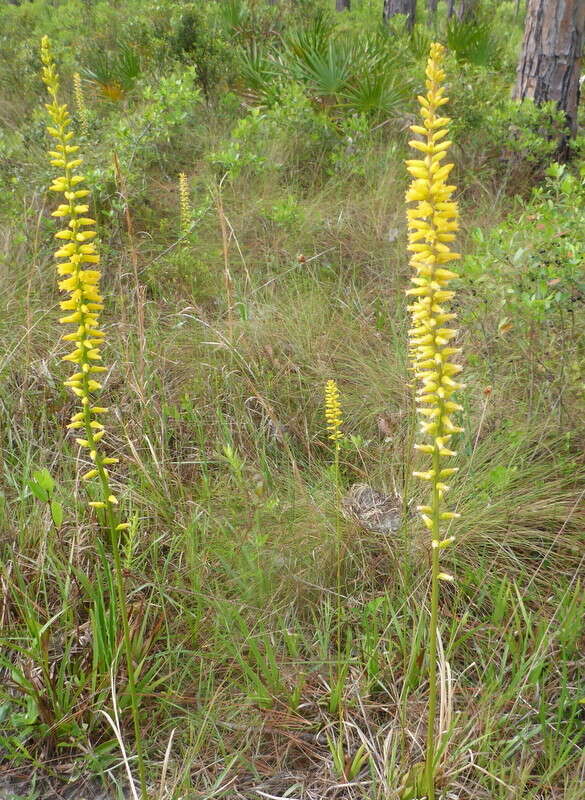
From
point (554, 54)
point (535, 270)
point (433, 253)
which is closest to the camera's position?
point (433, 253)

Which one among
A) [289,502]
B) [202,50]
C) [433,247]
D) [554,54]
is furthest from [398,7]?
[433,247]

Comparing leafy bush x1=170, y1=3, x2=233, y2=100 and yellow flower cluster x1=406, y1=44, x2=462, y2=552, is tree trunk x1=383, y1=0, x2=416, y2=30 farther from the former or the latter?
yellow flower cluster x1=406, y1=44, x2=462, y2=552

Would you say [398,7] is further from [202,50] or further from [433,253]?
[433,253]

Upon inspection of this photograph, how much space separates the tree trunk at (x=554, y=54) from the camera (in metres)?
5.98

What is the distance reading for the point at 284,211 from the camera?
505 centimetres

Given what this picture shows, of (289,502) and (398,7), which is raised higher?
(398,7)

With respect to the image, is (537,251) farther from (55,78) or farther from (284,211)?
(55,78)

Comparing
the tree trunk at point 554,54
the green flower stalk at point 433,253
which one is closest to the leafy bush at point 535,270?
the green flower stalk at point 433,253

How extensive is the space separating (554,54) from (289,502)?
5.30 m

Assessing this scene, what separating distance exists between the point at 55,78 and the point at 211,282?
326 centimetres

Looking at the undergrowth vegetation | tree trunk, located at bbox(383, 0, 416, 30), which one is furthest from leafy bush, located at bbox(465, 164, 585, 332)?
tree trunk, located at bbox(383, 0, 416, 30)

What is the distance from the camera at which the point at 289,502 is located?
9.77ft

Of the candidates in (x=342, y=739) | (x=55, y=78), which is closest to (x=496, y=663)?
(x=342, y=739)

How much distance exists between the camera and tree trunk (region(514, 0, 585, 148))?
5.98m
